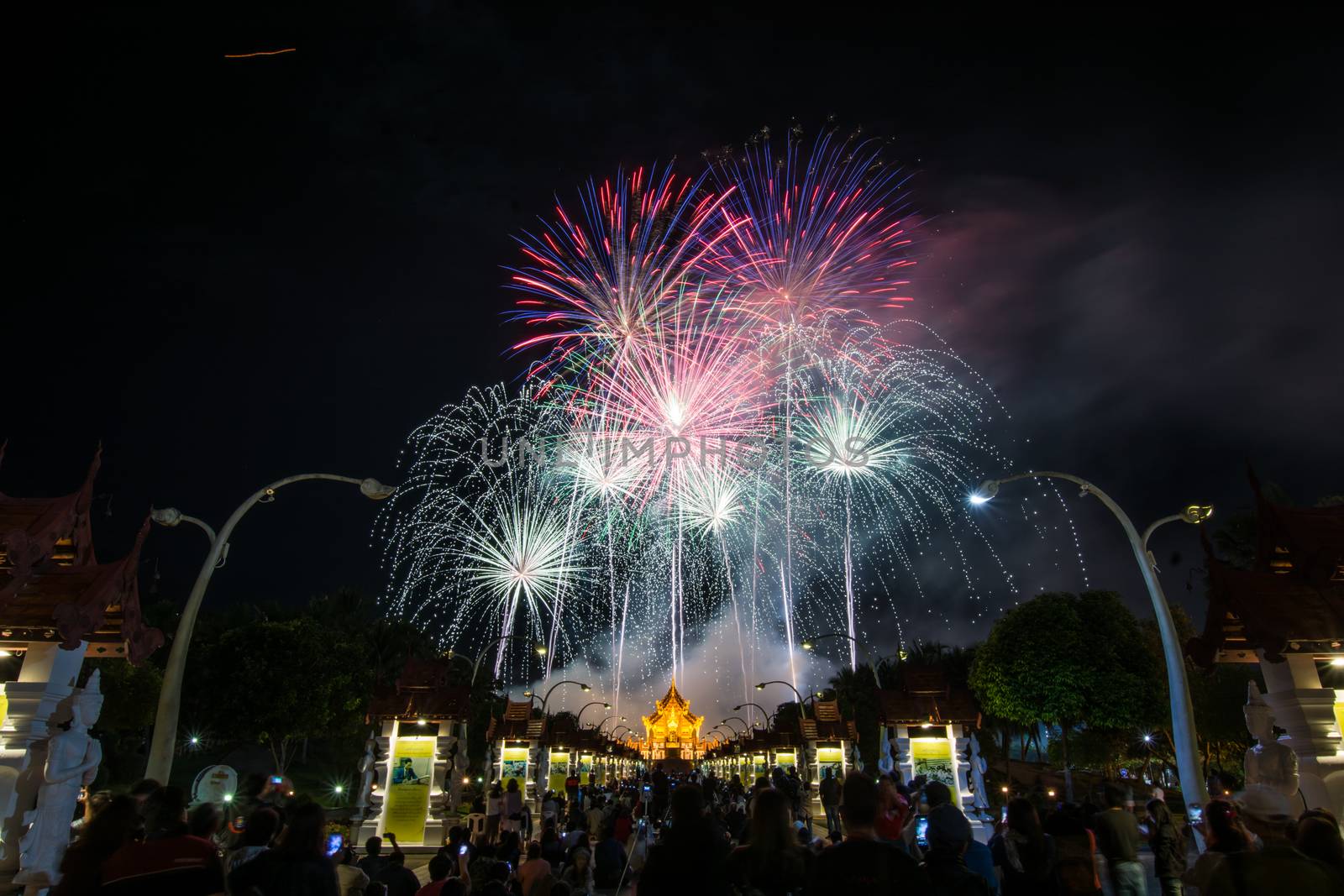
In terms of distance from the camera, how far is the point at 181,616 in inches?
613

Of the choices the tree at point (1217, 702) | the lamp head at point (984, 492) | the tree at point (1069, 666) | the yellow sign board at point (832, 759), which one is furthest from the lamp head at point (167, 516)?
the tree at point (1217, 702)

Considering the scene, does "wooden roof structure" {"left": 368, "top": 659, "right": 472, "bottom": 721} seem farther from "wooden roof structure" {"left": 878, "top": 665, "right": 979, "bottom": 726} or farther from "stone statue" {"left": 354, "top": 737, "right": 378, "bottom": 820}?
"wooden roof structure" {"left": 878, "top": 665, "right": 979, "bottom": 726}

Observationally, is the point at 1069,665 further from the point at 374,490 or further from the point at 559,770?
the point at 374,490

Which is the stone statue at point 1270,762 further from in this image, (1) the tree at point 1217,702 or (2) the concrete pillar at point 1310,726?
(1) the tree at point 1217,702

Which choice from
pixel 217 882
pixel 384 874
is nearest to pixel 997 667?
pixel 384 874

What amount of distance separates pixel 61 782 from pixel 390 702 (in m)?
10.9

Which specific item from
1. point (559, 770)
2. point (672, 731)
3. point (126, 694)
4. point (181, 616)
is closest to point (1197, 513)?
point (181, 616)

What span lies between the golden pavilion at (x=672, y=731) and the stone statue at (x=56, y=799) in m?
135

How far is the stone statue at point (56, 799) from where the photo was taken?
11922mm

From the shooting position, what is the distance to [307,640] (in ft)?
148

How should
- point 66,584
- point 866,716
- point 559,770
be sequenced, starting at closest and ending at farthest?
1. point 66,584
2. point 559,770
3. point 866,716

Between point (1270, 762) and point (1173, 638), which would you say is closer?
point (1270, 762)

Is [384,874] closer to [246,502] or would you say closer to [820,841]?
[820,841]

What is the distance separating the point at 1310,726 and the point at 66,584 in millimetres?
22485
